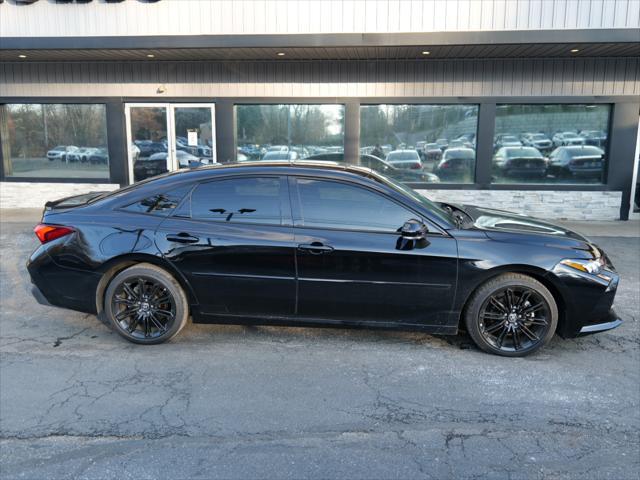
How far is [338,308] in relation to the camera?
420cm

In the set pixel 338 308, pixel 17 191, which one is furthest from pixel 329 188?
pixel 17 191

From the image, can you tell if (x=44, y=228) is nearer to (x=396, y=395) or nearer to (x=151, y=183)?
(x=151, y=183)

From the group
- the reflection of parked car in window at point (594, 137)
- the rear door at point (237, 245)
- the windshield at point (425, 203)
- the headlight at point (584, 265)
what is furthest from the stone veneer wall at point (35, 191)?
the reflection of parked car in window at point (594, 137)

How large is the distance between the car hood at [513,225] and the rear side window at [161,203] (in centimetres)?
257

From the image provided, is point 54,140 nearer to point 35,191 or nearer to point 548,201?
point 35,191

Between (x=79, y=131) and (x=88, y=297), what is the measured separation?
8.47 meters

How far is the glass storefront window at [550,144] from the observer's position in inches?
411

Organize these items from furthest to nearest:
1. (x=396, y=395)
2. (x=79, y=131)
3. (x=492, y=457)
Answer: (x=79, y=131) → (x=396, y=395) → (x=492, y=457)

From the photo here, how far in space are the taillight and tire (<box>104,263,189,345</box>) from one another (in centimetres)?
60

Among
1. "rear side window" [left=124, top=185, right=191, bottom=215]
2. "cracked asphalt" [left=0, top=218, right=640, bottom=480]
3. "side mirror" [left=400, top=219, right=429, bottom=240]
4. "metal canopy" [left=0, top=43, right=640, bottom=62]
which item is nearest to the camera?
"cracked asphalt" [left=0, top=218, right=640, bottom=480]

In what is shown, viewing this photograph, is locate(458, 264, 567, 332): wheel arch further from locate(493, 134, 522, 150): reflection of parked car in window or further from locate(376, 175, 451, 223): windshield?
locate(493, 134, 522, 150): reflection of parked car in window

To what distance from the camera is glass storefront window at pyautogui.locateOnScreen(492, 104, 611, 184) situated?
1045 cm

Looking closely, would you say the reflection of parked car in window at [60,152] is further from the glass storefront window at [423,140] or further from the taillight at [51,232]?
the taillight at [51,232]

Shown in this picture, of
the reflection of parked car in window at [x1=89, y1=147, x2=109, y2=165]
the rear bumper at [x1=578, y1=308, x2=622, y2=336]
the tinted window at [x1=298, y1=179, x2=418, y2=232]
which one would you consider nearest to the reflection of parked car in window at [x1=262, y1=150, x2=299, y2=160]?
the reflection of parked car in window at [x1=89, y1=147, x2=109, y2=165]
